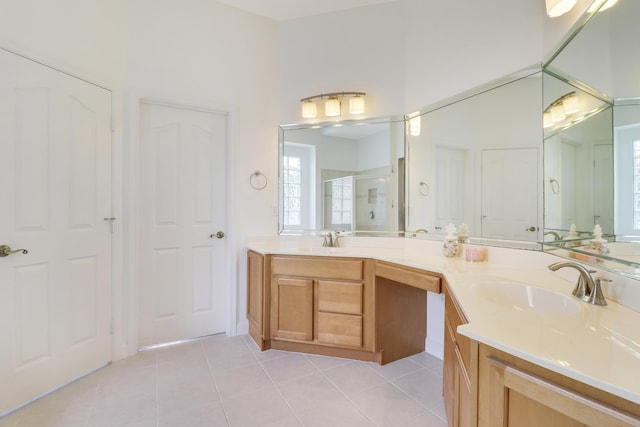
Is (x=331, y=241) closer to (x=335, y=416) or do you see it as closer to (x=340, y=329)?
(x=340, y=329)

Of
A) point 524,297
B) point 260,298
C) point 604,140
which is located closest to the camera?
point 604,140

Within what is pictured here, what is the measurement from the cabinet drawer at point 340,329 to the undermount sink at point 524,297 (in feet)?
3.46

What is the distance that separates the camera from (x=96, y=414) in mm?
1669

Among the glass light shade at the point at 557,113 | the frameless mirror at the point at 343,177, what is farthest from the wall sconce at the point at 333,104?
the glass light shade at the point at 557,113

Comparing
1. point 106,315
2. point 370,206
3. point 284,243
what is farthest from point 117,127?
point 370,206

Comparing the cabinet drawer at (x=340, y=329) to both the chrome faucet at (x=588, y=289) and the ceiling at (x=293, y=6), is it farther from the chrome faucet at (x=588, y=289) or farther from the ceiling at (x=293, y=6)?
the ceiling at (x=293, y=6)

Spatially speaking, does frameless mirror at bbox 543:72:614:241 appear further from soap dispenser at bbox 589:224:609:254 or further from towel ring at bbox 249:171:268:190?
towel ring at bbox 249:171:268:190

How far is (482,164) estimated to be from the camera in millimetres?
2061

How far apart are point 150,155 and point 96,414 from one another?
1.79 metres

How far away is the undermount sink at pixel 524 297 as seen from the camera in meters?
1.21

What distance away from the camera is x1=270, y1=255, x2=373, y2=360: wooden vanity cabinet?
224 cm

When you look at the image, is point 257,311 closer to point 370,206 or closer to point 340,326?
point 340,326

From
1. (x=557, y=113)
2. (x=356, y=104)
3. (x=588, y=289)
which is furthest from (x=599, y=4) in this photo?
(x=356, y=104)

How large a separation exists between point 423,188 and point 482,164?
55 cm
